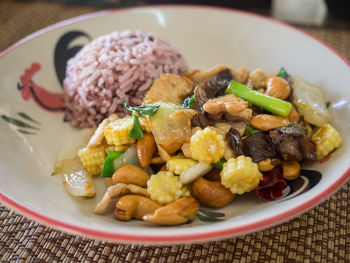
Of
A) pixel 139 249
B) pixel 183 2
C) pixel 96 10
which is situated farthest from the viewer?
pixel 96 10

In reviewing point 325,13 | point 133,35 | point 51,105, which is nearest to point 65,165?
point 51,105

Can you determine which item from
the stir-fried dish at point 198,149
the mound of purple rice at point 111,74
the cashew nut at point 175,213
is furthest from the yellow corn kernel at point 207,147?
the mound of purple rice at point 111,74

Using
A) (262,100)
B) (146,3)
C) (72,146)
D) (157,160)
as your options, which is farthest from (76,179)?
(146,3)

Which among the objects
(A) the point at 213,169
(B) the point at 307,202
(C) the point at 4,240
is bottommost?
(C) the point at 4,240

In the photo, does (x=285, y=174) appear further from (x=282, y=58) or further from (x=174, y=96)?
(x=282, y=58)

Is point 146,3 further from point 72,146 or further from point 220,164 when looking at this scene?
point 220,164

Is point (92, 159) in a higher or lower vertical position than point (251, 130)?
lower
